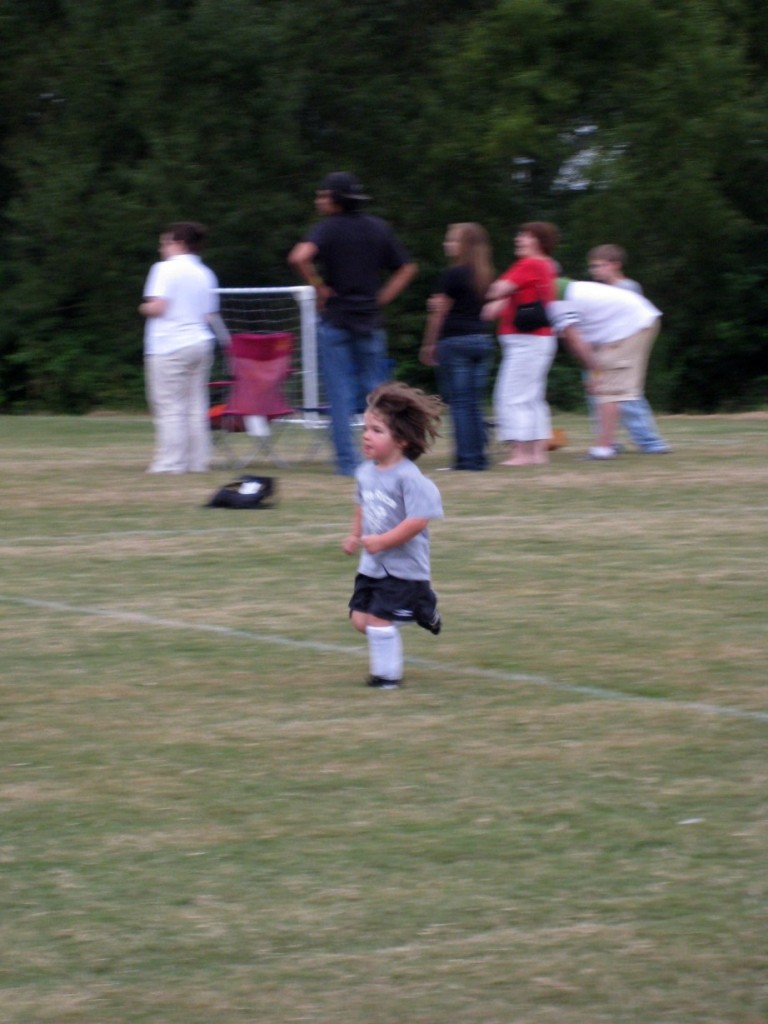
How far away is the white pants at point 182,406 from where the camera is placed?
12.5 metres

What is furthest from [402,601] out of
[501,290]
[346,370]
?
[501,290]

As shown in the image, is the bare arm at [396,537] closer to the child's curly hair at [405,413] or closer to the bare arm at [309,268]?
the child's curly hair at [405,413]

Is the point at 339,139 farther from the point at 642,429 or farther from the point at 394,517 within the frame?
the point at 394,517

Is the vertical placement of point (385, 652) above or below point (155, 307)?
below

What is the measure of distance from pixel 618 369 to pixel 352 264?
8.35 feet

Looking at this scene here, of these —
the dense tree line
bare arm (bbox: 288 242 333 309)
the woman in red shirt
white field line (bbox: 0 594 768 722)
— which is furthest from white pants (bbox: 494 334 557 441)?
the dense tree line

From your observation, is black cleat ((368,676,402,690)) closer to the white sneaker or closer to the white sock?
the white sock

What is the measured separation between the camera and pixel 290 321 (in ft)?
61.7

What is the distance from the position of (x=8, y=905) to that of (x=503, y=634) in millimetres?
3248

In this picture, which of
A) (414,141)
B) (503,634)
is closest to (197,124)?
(414,141)

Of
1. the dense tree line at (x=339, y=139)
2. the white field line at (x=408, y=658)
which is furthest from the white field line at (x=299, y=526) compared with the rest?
the dense tree line at (x=339, y=139)

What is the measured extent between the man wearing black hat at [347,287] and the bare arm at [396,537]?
621 cm

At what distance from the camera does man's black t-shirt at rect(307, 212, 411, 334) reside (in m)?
12.0

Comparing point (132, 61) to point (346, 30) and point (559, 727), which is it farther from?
point (559, 727)
